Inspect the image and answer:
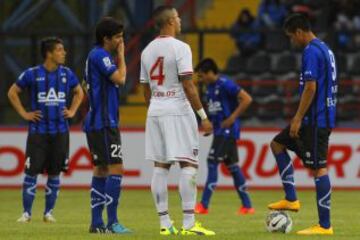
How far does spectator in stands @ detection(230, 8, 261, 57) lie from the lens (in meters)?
24.7

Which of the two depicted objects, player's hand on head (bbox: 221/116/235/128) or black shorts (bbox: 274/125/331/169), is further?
player's hand on head (bbox: 221/116/235/128)

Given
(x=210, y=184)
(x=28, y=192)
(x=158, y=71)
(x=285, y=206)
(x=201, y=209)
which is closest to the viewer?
(x=158, y=71)

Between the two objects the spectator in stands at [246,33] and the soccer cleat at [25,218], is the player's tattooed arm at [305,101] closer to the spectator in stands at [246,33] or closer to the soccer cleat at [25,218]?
the soccer cleat at [25,218]

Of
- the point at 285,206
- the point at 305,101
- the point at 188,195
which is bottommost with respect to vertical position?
the point at 285,206

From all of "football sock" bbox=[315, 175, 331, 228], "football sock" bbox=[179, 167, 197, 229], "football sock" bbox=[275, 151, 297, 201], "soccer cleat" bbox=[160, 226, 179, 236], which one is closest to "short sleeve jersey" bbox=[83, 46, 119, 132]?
"football sock" bbox=[179, 167, 197, 229]

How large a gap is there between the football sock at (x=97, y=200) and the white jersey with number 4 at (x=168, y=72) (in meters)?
1.16

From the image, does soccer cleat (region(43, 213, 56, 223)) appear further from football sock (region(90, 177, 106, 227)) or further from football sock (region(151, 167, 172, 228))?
football sock (region(151, 167, 172, 228))

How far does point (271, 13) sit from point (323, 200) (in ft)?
47.4

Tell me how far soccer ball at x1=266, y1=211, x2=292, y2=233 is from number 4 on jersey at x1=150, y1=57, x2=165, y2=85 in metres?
1.88

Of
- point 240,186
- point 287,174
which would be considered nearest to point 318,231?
point 287,174

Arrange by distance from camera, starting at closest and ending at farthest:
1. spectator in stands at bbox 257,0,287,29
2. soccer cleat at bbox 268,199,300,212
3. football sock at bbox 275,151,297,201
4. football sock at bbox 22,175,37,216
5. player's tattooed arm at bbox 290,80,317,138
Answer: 1. player's tattooed arm at bbox 290,80,317,138
2. soccer cleat at bbox 268,199,300,212
3. football sock at bbox 275,151,297,201
4. football sock at bbox 22,175,37,216
5. spectator in stands at bbox 257,0,287,29

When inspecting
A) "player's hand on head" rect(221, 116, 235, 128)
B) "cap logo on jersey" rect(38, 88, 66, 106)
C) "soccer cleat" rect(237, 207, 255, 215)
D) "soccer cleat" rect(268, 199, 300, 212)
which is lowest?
"soccer cleat" rect(237, 207, 255, 215)

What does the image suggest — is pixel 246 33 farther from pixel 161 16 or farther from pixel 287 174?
pixel 161 16

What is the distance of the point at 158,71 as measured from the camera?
42.4 ft
